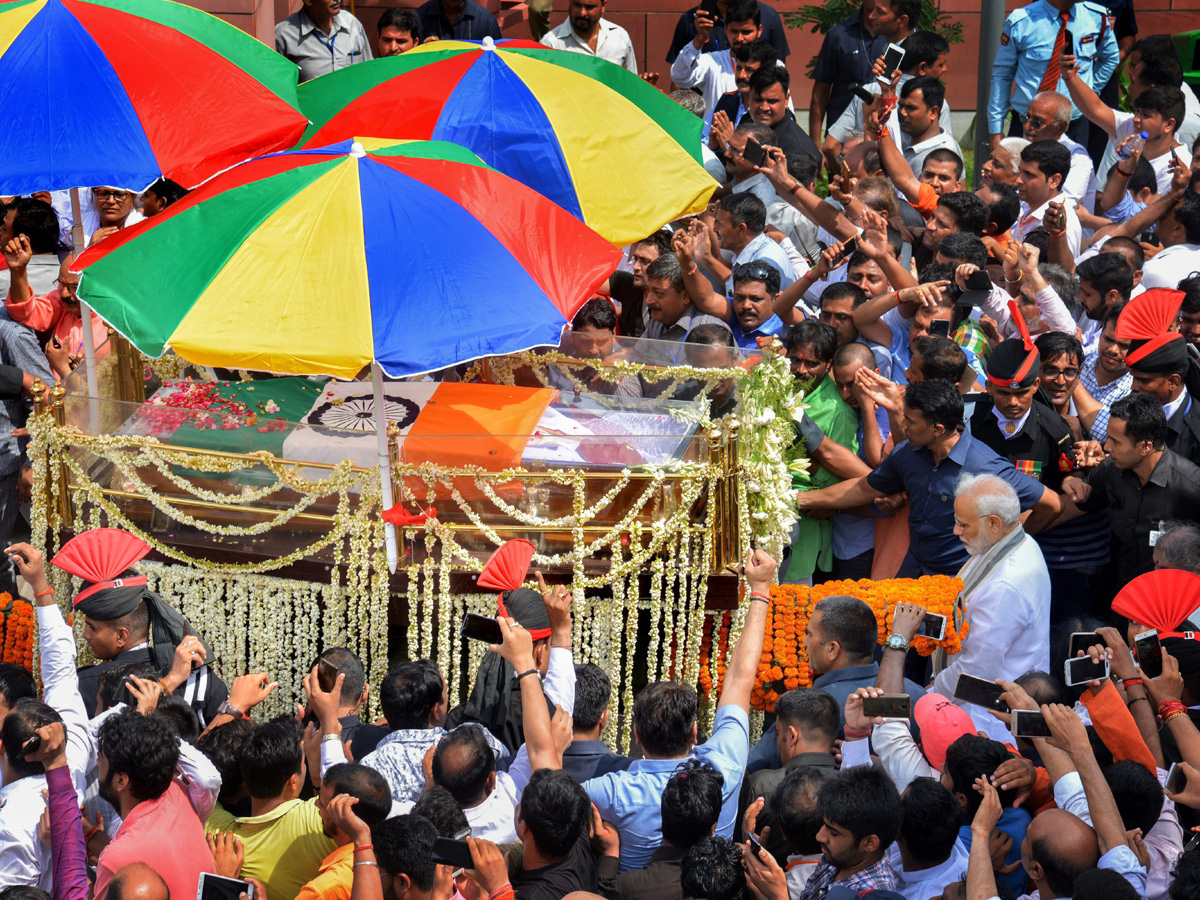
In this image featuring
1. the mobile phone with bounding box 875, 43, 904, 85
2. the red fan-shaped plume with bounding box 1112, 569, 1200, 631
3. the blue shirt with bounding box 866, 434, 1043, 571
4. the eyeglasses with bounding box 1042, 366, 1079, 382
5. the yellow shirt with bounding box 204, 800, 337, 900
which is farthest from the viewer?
the mobile phone with bounding box 875, 43, 904, 85

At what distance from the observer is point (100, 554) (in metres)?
5.38

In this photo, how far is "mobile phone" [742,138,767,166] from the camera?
27.9 feet

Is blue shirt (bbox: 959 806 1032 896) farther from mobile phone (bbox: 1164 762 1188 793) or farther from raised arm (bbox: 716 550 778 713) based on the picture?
raised arm (bbox: 716 550 778 713)

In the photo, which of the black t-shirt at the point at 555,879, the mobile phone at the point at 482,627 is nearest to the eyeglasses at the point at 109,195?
the mobile phone at the point at 482,627

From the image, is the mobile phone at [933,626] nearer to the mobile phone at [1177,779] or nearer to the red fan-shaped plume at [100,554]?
the mobile phone at [1177,779]

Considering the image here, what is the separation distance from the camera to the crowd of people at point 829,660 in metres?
4.01

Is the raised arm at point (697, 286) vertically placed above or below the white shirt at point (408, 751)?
above

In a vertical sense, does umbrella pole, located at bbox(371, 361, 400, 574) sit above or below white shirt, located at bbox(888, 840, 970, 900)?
above

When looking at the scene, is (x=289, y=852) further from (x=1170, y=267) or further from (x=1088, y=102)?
(x=1088, y=102)

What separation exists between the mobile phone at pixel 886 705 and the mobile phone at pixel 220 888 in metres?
2.11

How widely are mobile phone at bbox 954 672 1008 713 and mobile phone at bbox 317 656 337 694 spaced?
90.1 inches

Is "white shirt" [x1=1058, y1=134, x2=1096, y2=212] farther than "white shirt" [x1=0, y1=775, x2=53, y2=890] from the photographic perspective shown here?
Yes

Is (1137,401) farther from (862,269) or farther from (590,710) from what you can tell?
Result: (590,710)

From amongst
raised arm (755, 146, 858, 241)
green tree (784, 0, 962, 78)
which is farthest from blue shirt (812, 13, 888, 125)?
raised arm (755, 146, 858, 241)
